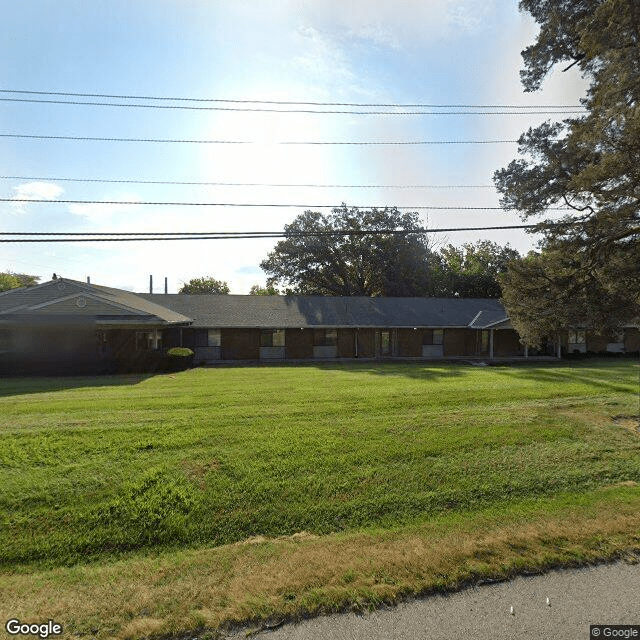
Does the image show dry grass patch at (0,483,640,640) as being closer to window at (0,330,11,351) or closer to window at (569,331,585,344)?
window at (0,330,11,351)

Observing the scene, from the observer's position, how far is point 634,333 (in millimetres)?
29984

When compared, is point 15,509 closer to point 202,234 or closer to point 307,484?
point 307,484

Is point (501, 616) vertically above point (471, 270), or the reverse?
point (471, 270)

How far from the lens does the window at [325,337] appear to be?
26.5 m

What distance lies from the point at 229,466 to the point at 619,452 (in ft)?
25.8

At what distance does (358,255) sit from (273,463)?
3870cm

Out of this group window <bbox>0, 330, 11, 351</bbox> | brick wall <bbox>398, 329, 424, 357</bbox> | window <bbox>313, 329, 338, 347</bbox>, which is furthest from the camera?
brick wall <bbox>398, 329, 424, 357</bbox>

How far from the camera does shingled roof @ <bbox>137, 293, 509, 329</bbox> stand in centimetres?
2600

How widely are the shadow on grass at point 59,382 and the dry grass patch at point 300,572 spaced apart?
11.3 metres

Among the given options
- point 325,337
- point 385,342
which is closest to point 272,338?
point 325,337

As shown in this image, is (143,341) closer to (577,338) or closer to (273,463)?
(273,463)

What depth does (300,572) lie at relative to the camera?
14.6 ft

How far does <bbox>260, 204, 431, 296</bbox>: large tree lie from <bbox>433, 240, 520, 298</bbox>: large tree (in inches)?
81.1

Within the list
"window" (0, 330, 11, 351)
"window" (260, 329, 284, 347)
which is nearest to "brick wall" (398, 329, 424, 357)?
"window" (260, 329, 284, 347)
